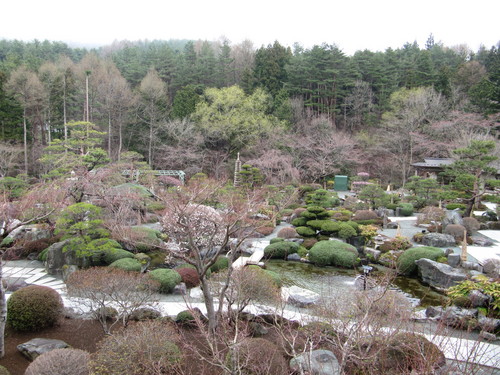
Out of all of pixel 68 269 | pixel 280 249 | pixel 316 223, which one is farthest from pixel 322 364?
pixel 316 223

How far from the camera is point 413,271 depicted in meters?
11.5

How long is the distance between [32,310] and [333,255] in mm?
8678

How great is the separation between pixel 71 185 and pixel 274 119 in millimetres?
20143

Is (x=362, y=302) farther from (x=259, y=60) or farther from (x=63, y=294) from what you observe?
(x=259, y=60)

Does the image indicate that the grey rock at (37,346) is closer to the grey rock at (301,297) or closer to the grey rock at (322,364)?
the grey rock at (322,364)

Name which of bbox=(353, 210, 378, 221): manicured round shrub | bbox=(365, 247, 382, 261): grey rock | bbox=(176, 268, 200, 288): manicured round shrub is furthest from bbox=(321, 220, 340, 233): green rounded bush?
bbox=(176, 268, 200, 288): manicured round shrub

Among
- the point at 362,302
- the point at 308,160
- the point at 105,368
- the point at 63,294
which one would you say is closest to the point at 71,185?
the point at 63,294

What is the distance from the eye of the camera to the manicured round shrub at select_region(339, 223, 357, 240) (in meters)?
14.3

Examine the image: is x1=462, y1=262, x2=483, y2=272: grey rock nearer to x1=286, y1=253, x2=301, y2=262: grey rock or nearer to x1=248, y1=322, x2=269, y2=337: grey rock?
x1=286, y1=253, x2=301, y2=262: grey rock

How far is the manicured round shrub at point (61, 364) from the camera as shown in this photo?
16.3 feet

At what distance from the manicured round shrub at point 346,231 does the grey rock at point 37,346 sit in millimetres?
10464

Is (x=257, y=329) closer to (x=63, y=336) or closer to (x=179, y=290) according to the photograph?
(x=179, y=290)

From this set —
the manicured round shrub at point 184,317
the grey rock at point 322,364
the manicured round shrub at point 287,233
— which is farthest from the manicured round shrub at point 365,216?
the grey rock at point 322,364

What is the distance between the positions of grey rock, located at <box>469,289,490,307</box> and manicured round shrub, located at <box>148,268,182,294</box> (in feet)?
22.8
